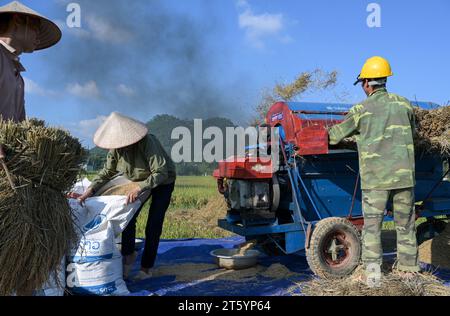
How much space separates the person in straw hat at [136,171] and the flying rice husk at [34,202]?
1335 mm

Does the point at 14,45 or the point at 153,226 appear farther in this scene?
the point at 153,226

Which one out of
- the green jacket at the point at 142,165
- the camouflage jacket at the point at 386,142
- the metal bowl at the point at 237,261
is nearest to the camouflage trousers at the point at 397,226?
the camouflage jacket at the point at 386,142

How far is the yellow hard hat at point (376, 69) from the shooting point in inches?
153

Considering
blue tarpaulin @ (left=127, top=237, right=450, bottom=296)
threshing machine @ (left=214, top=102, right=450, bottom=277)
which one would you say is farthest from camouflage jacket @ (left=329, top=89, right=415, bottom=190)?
blue tarpaulin @ (left=127, top=237, right=450, bottom=296)

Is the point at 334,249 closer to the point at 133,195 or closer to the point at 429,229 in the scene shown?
the point at 429,229

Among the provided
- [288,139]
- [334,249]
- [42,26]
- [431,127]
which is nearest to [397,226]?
[334,249]

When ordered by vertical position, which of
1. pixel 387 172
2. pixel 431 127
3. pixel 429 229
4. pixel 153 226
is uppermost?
pixel 431 127

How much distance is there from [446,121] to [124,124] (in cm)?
340

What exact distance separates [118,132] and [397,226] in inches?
107

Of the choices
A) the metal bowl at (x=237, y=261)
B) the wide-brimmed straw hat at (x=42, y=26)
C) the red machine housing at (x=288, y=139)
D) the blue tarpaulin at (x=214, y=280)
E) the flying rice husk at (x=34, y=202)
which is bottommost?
the blue tarpaulin at (x=214, y=280)

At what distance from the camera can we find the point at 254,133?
588 centimetres

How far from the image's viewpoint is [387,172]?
372 centimetres

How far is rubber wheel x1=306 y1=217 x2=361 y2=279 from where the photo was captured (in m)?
4.39

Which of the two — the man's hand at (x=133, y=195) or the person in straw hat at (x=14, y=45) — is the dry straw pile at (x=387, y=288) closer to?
the man's hand at (x=133, y=195)
